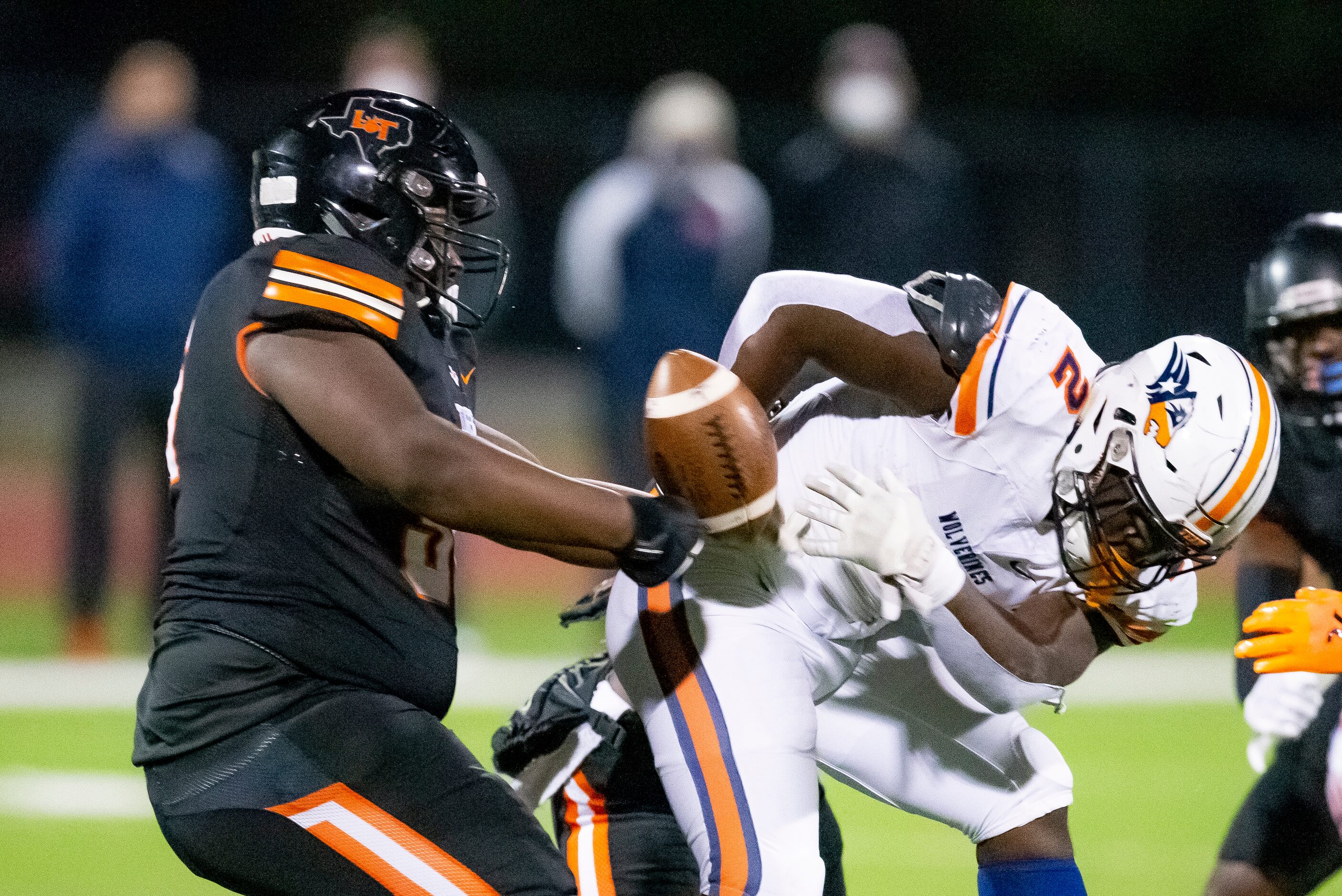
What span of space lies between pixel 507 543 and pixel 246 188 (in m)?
8.80

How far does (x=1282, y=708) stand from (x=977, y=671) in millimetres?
963

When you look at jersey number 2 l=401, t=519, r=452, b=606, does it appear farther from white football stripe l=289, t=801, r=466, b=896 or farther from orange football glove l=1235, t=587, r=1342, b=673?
orange football glove l=1235, t=587, r=1342, b=673

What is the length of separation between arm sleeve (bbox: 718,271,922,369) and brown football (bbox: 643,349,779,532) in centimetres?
23

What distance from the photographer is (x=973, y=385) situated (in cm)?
276

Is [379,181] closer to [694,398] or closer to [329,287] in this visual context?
[329,287]

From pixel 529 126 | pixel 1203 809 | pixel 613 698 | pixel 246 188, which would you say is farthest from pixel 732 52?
pixel 613 698

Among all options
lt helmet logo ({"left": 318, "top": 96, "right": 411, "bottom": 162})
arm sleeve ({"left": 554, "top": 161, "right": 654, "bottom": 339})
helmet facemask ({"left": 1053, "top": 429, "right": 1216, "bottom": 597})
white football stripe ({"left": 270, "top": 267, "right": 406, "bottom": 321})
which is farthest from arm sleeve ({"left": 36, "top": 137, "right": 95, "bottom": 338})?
helmet facemask ({"left": 1053, "top": 429, "right": 1216, "bottom": 597})

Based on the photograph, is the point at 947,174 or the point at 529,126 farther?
the point at 529,126

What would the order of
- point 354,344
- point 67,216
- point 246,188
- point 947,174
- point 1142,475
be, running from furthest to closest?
1. point 246,188
2. point 947,174
3. point 67,216
4. point 1142,475
5. point 354,344

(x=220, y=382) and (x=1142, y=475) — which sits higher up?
(x=220, y=382)

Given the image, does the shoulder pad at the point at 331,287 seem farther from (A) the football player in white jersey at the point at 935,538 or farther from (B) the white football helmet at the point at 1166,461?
(B) the white football helmet at the point at 1166,461

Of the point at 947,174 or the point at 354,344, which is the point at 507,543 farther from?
the point at 947,174

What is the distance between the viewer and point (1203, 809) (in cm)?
494

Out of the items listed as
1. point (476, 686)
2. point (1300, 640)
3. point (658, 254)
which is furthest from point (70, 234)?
Answer: point (1300, 640)
